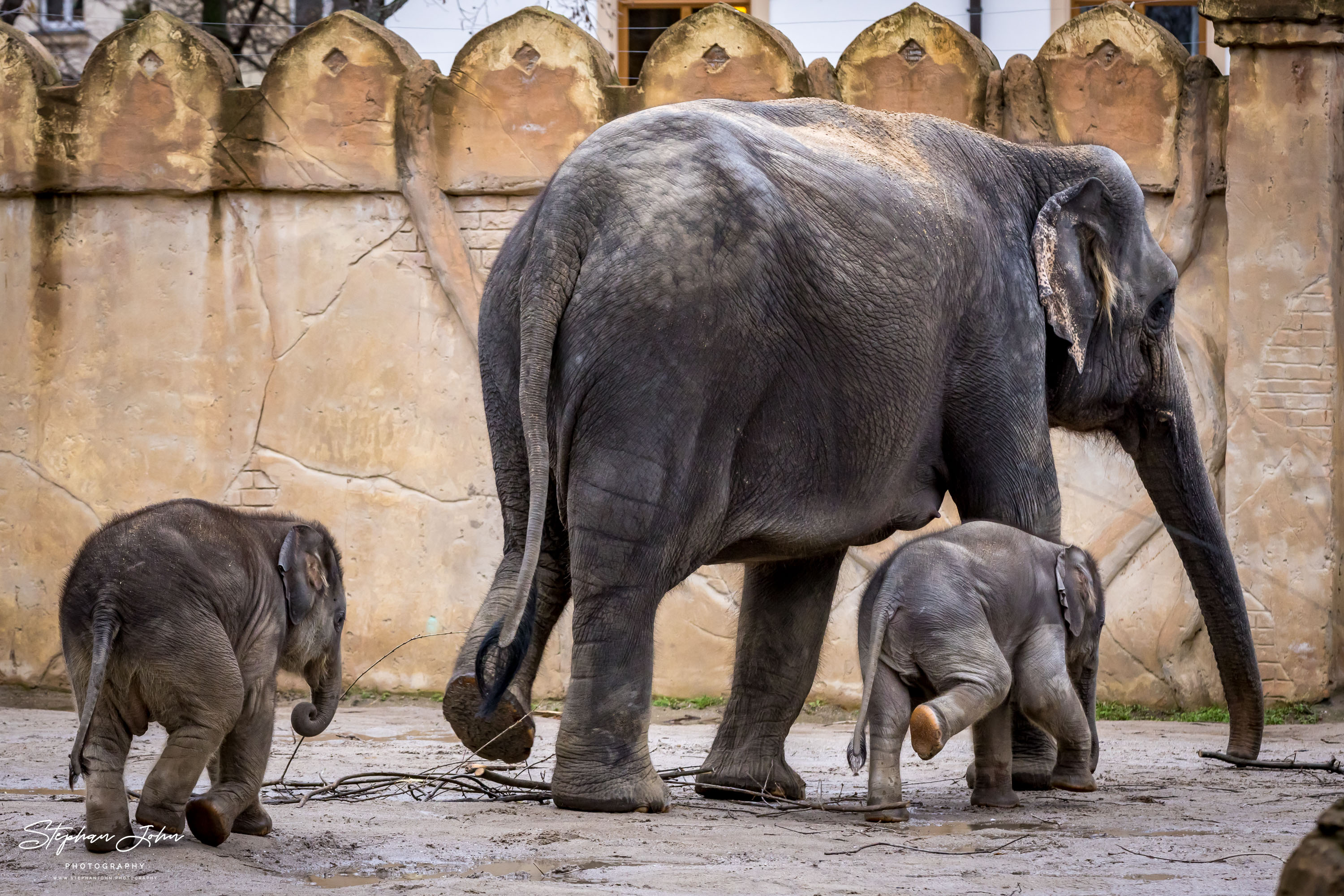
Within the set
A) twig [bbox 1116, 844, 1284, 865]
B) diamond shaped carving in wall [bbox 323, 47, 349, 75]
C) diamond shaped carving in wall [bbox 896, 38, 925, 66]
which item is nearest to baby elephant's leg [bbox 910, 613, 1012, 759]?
twig [bbox 1116, 844, 1284, 865]

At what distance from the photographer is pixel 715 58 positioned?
8.16 m

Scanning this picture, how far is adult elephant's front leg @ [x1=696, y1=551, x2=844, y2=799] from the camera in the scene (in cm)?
513

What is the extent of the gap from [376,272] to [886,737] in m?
4.59

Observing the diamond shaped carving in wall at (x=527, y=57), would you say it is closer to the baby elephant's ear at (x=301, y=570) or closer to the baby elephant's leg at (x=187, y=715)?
the baby elephant's ear at (x=301, y=570)

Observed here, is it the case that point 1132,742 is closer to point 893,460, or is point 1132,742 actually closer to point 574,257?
point 893,460

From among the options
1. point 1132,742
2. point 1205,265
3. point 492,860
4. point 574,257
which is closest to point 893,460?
point 574,257

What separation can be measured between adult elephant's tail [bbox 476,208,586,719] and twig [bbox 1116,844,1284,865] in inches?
58.3

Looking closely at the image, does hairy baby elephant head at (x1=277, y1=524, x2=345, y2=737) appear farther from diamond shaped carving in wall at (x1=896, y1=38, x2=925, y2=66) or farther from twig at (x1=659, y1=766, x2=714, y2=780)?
diamond shaped carving in wall at (x1=896, y1=38, x2=925, y2=66)

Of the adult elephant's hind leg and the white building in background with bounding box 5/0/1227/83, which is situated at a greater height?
the white building in background with bounding box 5/0/1227/83

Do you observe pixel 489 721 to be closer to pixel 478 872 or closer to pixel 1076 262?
pixel 478 872

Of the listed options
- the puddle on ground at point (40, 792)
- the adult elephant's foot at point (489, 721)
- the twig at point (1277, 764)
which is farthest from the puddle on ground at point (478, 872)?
the twig at point (1277, 764)

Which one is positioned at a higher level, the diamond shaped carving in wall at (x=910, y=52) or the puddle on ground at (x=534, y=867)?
the diamond shaped carving in wall at (x=910, y=52)

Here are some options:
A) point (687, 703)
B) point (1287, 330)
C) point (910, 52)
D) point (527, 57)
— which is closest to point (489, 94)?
point (527, 57)

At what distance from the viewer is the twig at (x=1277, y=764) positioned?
17.9 feet
